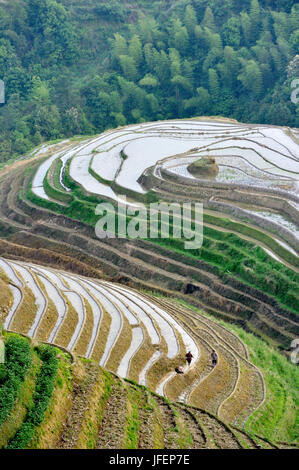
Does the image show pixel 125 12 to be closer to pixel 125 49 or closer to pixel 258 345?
pixel 125 49

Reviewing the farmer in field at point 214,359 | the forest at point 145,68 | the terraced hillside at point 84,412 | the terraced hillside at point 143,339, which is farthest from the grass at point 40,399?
the forest at point 145,68

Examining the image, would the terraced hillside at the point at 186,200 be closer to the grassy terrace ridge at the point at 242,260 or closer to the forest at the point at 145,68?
the grassy terrace ridge at the point at 242,260

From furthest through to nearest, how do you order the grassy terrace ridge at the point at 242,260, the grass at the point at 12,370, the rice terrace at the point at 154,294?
the grassy terrace ridge at the point at 242,260
the rice terrace at the point at 154,294
the grass at the point at 12,370

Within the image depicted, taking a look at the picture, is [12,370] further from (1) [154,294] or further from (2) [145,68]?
(2) [145,68]

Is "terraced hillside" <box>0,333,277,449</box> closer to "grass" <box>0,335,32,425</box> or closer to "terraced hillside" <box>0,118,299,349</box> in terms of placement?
"grass" <box>0,335,32,425</box>

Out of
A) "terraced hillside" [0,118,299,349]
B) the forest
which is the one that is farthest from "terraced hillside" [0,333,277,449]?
the forest
